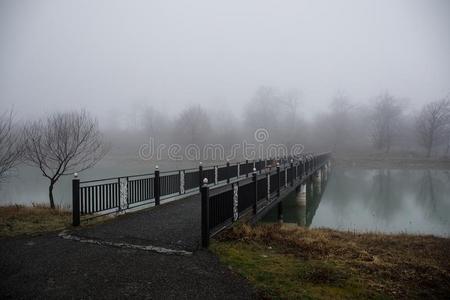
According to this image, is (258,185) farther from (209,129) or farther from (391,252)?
(209,129)

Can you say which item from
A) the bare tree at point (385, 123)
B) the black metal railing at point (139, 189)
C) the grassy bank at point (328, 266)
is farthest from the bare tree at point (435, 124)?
the grassy bank at point (328, 266)

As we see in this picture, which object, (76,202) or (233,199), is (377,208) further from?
(76,202)

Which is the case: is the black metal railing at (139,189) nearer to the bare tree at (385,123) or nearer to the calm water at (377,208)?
the calm water at (377,208)

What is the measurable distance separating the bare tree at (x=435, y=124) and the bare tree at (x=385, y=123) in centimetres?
507

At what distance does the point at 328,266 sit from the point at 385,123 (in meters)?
66.3

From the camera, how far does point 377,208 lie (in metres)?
20.3

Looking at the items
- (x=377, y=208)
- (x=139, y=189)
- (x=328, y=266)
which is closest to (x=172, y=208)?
(x=139, y=189)

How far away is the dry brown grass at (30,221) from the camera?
23.9 feet

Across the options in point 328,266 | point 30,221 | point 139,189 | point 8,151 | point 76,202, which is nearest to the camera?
point 328,266

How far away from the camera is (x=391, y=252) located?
7016mm

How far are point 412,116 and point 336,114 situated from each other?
2621 centimetres

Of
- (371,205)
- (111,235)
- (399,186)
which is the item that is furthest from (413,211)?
(111,235)

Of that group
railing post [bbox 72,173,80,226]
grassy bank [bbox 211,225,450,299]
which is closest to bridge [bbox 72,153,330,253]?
railing post [bbox 72,173,80,226]

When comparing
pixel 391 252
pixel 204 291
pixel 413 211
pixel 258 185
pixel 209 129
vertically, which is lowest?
pixel 413 211
